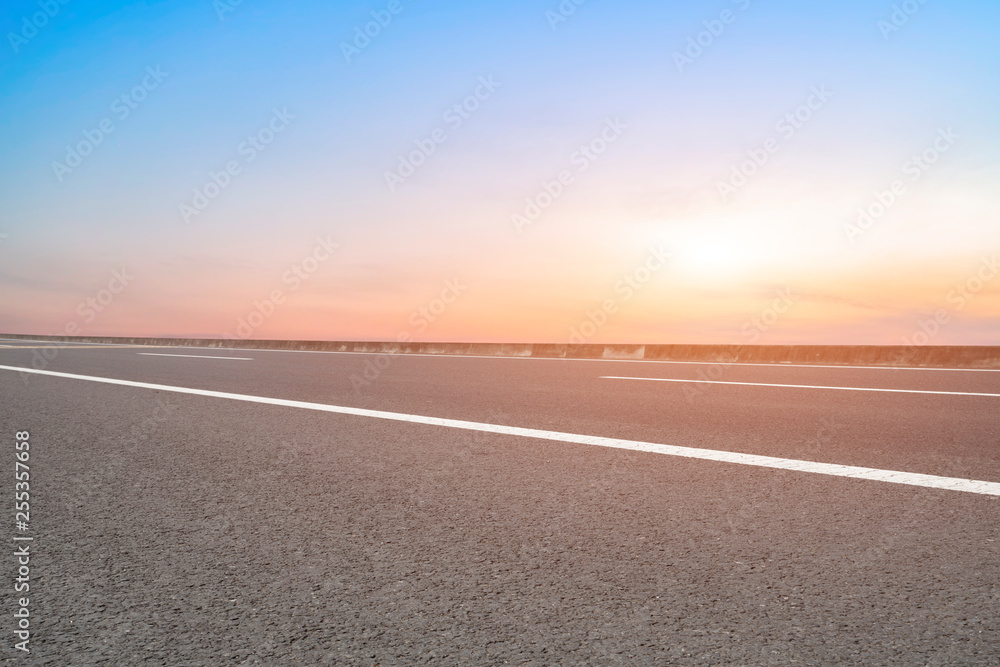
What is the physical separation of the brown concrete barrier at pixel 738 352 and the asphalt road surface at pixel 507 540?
933cm

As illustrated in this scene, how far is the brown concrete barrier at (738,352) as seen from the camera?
15375mm

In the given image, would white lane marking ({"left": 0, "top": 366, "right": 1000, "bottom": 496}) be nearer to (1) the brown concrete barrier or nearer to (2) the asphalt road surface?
(2) the asphalt road surface

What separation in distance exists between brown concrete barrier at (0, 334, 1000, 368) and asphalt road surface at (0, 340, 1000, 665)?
9335 mm

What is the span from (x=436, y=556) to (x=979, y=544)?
7.07ft

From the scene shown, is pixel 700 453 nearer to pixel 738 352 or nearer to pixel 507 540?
pixel 507 540

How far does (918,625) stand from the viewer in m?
2.32

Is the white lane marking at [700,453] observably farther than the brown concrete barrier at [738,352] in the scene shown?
No

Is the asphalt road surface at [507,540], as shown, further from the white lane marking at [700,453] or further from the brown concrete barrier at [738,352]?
the brown concrete barrier at [738,352]

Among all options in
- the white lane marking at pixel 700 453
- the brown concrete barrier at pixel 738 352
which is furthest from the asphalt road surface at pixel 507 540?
the brown concrete barrier at pixel 738 352

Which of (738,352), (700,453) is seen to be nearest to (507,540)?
(700,453)

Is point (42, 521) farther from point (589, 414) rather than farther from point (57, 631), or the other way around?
point (589, 414)

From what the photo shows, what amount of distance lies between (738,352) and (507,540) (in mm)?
A: 15721

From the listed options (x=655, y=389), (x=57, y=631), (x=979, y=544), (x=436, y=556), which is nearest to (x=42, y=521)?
(x=57, y=631)

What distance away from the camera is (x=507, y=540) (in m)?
3.18
